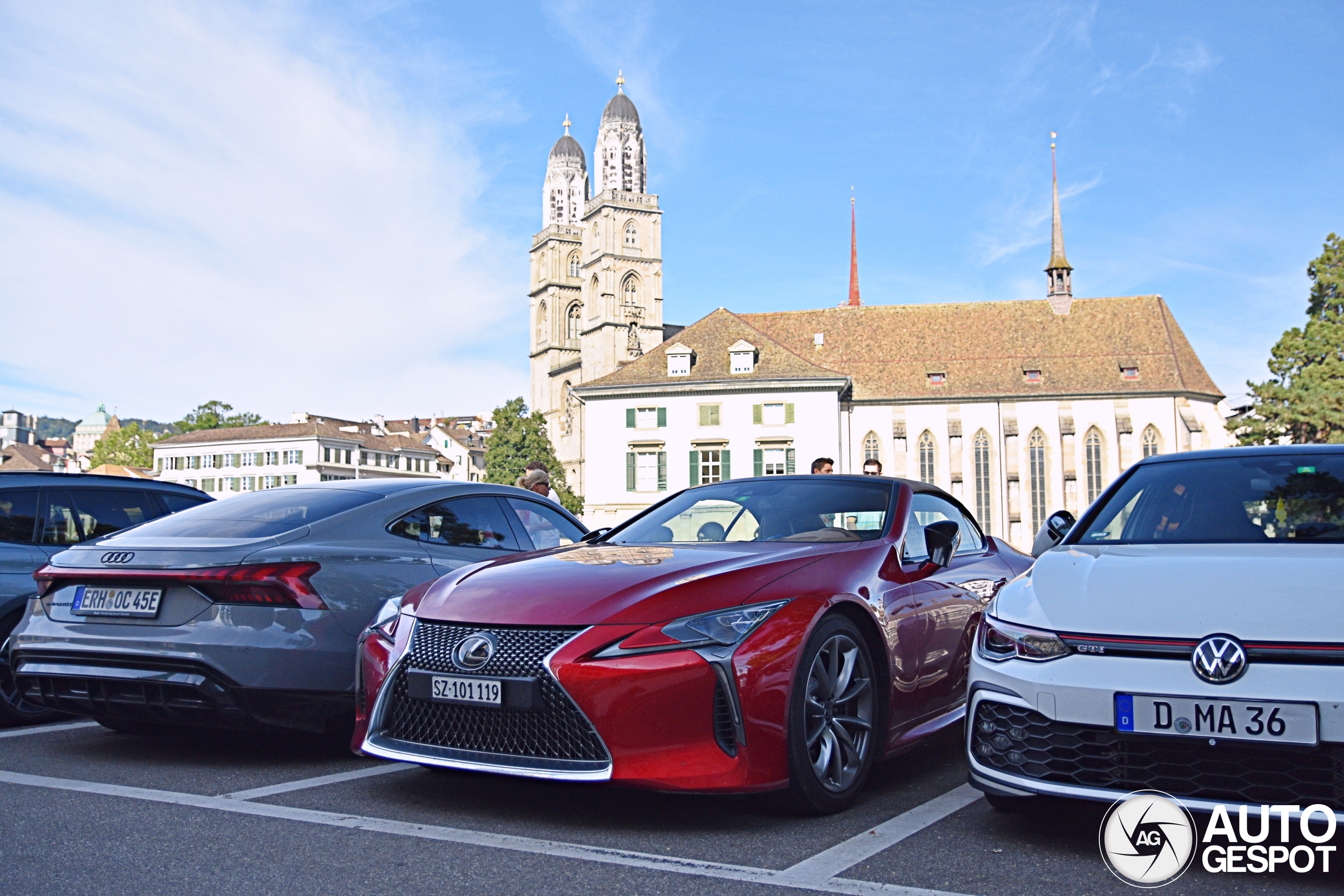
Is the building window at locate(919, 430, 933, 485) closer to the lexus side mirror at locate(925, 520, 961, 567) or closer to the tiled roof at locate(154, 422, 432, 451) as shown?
the lexus side mirror at locate(925, 520, 961, 567)

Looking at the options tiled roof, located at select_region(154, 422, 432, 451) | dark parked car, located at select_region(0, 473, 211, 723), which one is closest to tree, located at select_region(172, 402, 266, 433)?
tiled roof, located at select_region(154, 422, 432, 451)

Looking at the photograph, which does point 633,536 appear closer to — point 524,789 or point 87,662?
point 524,789

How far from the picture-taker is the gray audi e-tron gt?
16.4 feet

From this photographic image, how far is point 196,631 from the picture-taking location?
16.5 feet

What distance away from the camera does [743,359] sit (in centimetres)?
5894

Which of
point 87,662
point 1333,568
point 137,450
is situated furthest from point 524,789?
point 137,450

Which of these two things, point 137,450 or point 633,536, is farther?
point 137,450

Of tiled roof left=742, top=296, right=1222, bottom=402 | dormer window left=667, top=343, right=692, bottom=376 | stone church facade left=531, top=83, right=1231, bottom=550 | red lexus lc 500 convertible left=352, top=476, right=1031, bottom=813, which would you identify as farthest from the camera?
tiled roof left=742, top=296, right=1222, bottom=402

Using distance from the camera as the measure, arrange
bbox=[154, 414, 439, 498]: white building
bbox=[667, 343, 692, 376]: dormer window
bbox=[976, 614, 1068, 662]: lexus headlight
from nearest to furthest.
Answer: bbox=[976, 614, 1068, 662]: lexus headlight, bbox=[667, 343, 692, 376]: dormer window, bbox=[154, 414, 439, 498]: white building

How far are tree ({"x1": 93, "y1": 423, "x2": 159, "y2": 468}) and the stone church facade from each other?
69.5m

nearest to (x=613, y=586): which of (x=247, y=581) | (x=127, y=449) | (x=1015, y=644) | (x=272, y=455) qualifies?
(x=1015, y=644)

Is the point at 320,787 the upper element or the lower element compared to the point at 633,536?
lower

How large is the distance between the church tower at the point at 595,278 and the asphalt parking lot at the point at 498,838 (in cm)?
8471

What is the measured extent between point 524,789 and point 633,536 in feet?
4.60
